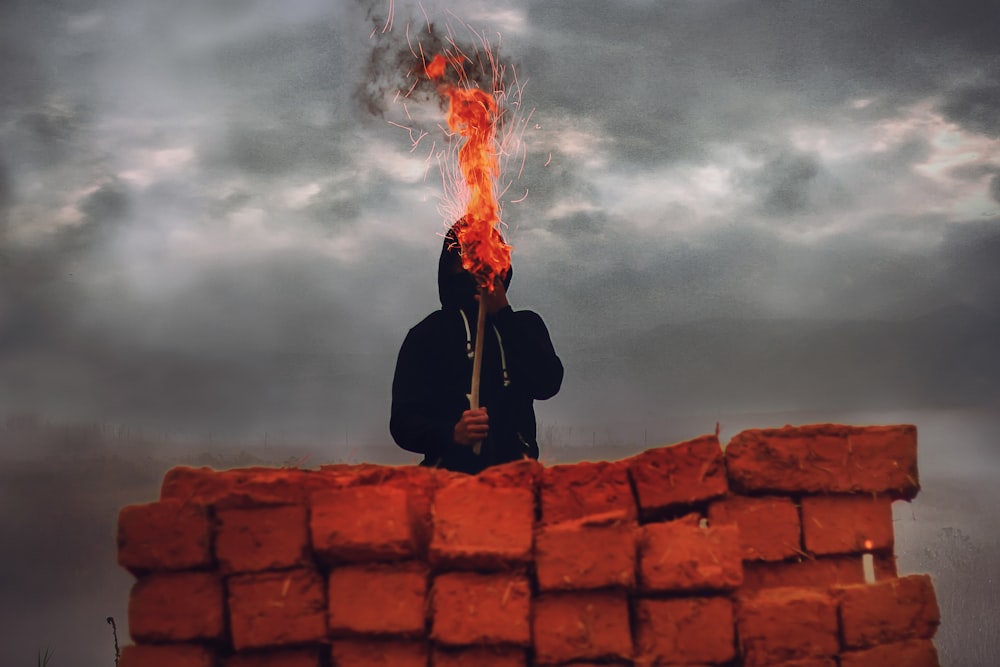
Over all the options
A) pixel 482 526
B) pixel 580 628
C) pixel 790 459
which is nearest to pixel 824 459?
pixel 790 459

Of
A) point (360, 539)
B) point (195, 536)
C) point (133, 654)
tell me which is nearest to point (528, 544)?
point (360, 539)

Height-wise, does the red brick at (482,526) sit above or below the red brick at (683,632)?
above

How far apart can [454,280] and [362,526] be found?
2.17 metres

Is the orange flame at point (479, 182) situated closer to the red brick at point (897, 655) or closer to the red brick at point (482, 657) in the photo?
the red brick at point (482, 657)

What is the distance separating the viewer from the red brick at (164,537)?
12.1 feet

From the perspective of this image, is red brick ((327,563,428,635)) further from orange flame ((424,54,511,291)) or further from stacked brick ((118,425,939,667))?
orange flame ((424,54,511,291))

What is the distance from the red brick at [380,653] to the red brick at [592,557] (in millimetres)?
619

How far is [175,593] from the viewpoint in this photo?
3689 mm

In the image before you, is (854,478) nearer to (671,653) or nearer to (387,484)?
(671,653)

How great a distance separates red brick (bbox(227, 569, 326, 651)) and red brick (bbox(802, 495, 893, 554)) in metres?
2.23

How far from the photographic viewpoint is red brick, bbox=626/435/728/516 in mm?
3732

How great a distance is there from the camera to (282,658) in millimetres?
3682

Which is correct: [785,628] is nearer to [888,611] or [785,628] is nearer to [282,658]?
[888,611]

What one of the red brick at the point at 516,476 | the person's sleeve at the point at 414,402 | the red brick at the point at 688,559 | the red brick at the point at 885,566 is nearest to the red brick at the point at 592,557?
the red brick at the point at 688,559
